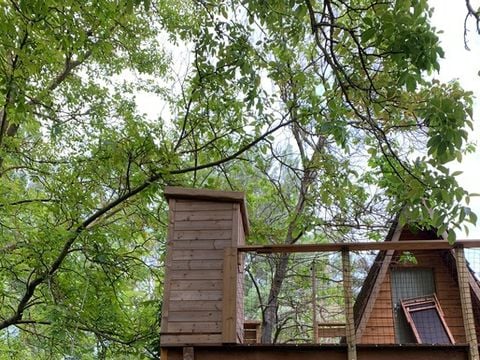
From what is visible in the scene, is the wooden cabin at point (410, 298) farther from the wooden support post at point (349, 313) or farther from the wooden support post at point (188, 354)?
the wooden support post at point (188, 354)

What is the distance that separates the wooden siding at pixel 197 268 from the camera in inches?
167

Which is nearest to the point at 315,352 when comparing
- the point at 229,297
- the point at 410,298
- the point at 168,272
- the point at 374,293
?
the point at 229,297

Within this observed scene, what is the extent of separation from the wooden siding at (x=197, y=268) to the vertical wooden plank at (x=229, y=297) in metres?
0.02

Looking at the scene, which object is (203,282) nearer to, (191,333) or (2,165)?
(191,333)

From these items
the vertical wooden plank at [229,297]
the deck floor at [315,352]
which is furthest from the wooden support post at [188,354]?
the vertical wooden plank at [229,297]

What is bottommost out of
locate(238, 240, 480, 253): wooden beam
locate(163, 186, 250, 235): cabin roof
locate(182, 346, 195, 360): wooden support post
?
locate(182, 346, 195, 360): wooden support post

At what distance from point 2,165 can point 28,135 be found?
3.80ft

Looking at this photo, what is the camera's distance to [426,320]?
6824 mm

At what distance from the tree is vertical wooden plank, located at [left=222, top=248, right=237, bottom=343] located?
55.7 inches

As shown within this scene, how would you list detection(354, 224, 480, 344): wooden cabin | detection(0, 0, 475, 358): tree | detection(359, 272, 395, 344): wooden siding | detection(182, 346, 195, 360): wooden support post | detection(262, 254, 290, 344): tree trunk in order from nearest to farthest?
1. detection(0, 0, 475, 358): tree
2. detection(182, 346, 195, 360): wooden support post
3. detection(354, 224, 480, 344): wooden cabin
4. detection(359, 272, 395, 344): wooden siding
5. detection(262, 254, 290, 344): tree trunk

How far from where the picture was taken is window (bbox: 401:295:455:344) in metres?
6.63

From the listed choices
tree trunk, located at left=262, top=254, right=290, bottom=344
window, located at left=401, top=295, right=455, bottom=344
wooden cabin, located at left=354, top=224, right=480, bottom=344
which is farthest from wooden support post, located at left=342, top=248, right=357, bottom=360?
tree trunk, located at left=262, top=254, right=290, bottom=344

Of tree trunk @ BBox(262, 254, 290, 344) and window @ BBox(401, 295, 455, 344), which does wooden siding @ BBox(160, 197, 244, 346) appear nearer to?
window @ BBox(401, 295, 455, 344)

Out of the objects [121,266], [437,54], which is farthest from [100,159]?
[437,54]
